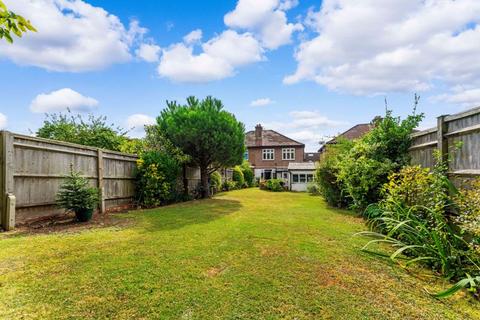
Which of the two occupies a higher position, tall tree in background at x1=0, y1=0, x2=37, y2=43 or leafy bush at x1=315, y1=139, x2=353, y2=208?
tall tree in background at x1=0, y1=0, x2=37, y2=43

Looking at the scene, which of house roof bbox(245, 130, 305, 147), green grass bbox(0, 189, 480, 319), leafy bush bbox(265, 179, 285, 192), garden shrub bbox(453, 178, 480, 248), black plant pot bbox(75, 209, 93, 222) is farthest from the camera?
house roof bbox(245, 130, 305, 147)

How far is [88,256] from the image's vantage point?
3.75 metres

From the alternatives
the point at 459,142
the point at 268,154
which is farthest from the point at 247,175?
the point at 459,142

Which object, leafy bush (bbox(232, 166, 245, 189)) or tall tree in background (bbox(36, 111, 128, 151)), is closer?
tall tree in background (bbox(36, 111, 128, 151))

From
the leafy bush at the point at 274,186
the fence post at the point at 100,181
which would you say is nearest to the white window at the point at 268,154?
the leafy bush at the point at 274,186

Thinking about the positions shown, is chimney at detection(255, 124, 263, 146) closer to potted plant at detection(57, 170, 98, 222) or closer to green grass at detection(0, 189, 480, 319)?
potted plant at detection(57, 170, 98, 222)

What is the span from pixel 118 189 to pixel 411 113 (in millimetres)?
9496

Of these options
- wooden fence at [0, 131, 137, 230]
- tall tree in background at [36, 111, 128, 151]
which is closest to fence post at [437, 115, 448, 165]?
wooden fence at [0, 131, 137, 230]

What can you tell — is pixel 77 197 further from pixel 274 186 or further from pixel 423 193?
pixel 274 186

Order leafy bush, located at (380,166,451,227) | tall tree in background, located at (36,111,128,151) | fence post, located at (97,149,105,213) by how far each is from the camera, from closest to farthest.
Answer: leafy bush, located at (380,166,451,227) < fence post, located at (97,149,105,213) < tall tree in background, located at (36,111,128,151)

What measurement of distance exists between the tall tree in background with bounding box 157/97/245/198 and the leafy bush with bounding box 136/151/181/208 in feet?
7.24

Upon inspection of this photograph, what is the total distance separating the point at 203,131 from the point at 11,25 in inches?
440

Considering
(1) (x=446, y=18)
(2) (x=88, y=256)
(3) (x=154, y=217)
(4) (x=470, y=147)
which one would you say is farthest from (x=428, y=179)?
(3) (x=154, y=217)

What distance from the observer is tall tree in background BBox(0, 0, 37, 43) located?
4.66ft
